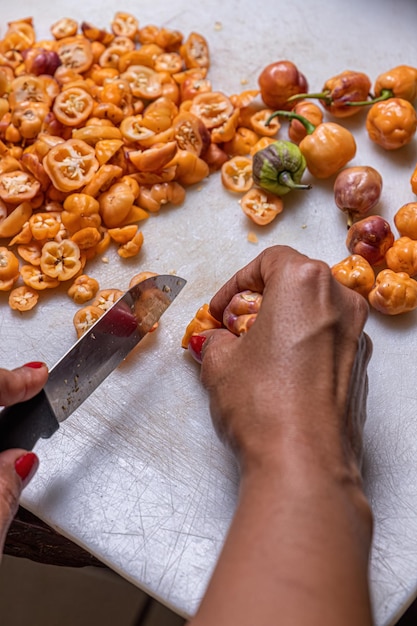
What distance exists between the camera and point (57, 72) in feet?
6.13

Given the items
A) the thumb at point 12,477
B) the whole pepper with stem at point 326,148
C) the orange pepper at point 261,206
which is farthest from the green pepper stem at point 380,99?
the thumb at point 12,477

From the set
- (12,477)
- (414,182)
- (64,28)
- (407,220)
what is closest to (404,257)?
(407,220)

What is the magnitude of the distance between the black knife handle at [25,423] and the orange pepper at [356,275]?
0.65 metres

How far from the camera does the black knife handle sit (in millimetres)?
1241

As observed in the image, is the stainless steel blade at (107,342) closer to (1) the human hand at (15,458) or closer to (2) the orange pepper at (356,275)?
(1) the human hand at (15,458)

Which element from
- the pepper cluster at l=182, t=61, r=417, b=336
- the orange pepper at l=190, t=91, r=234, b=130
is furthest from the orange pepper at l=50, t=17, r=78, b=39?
the pepper cluster at l=182, t=61, r=417, b=336

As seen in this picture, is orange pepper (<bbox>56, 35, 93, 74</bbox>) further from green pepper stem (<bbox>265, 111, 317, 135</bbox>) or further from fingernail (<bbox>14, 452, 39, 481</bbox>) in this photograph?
fingernail (<bbox>14, 452, 39, 481</bbox>)

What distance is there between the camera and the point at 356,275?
1496mm

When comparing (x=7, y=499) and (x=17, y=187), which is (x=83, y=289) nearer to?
(x=17, y=187)

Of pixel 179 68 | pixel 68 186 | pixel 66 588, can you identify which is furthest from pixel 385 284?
pixel 66 588

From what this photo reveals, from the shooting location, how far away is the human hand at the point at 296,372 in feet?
3.59

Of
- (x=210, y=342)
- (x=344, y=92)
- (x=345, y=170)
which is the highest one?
(x=344, y=92)

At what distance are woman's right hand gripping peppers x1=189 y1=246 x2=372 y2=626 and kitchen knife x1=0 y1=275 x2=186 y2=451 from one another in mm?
197

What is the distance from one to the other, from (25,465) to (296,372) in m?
0.45
